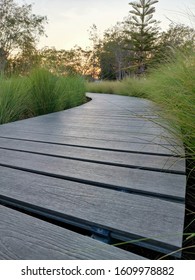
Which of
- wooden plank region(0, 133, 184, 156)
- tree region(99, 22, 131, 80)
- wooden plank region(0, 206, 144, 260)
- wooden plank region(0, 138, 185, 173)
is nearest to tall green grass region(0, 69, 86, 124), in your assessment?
wooden plank region(0, 133, 184, 156)

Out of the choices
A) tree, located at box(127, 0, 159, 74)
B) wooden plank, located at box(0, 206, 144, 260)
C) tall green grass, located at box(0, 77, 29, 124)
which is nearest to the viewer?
wooden plank, located at box(0, 206, 144, 260)

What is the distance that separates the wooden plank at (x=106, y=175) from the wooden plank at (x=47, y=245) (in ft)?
1.01

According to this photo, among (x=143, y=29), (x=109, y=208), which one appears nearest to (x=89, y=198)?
(x=109, y=208)

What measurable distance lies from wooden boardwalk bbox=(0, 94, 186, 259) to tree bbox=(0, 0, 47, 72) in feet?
42.0

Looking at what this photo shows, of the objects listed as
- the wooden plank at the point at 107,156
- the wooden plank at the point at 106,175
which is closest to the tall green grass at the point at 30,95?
the wooden plank at the point at 107,156

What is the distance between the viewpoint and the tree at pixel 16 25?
41.5 ft

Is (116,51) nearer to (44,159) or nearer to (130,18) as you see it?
(130,18)

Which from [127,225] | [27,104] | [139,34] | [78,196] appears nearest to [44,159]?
[78,196]

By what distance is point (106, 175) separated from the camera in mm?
953

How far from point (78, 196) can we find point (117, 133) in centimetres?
105

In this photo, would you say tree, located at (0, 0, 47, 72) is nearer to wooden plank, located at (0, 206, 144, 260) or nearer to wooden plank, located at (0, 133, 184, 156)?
wooden plank, located at (0, 133, 184, 156)

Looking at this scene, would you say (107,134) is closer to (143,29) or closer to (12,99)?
(12,99)

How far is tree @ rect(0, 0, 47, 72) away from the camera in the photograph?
1266 cm

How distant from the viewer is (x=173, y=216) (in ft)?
2.10
